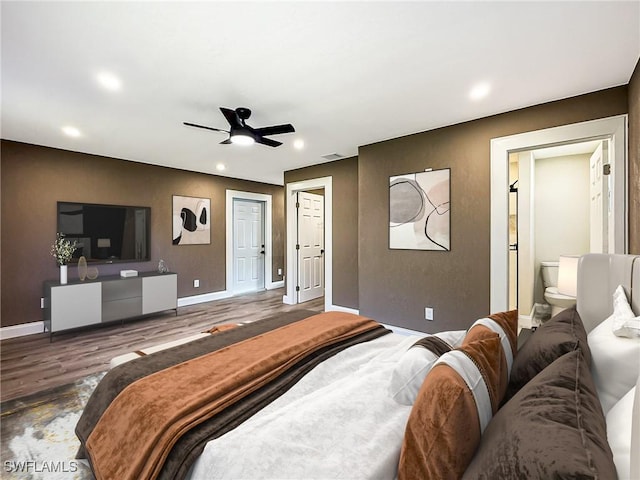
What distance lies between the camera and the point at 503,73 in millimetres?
2244

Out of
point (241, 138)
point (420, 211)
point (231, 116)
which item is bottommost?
point (420, 211)

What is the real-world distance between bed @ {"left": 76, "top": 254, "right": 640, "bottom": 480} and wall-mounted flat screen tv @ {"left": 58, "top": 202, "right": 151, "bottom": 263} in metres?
3.65

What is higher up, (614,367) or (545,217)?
(545,217)

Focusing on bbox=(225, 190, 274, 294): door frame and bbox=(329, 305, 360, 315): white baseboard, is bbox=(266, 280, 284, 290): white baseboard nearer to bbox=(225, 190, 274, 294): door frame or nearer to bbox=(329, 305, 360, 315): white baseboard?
bbox=(225, 190, 274, 294): door frame

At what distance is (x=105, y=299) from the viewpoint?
408 cm

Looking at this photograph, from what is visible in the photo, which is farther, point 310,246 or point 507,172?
point 310,246

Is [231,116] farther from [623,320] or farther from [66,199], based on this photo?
[66,199]

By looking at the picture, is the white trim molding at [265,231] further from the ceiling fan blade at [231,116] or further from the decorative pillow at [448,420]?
the decorative pillow at [448,420]

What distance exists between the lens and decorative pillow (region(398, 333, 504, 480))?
0.76 meters

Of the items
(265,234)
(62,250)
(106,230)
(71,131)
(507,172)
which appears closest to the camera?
(507,172)

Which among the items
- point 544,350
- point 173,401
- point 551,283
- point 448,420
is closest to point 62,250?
point 173,401

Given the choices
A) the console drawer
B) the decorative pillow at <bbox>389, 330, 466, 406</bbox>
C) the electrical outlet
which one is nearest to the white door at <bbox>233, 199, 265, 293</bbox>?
the console drawer

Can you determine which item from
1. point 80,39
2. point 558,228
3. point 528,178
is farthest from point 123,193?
point 558,228

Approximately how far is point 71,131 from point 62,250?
1.62 metres
